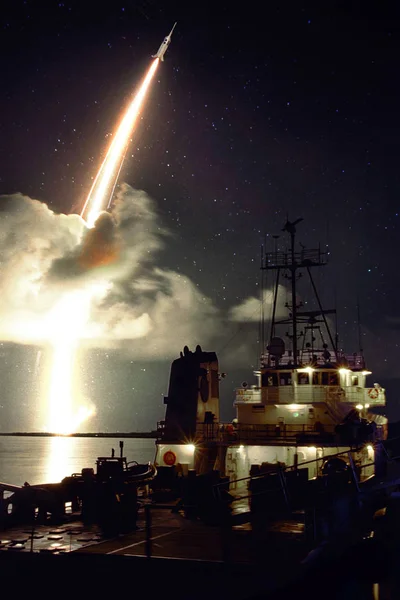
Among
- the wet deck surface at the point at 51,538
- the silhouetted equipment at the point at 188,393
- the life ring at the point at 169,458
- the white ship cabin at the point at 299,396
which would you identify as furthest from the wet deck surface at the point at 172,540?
the white ship cabin at the point at 299,396

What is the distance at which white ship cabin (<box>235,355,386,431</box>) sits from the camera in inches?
1362

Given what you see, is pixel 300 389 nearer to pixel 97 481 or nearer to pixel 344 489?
pixel 97 481

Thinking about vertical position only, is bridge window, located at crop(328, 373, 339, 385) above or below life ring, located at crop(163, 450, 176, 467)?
above

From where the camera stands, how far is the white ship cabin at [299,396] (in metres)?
34.6

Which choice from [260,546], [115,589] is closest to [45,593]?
[115,589]

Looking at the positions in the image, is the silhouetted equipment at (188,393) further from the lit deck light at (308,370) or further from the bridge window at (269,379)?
the lit deck light at (308,370)

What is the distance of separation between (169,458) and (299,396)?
27.3 ft

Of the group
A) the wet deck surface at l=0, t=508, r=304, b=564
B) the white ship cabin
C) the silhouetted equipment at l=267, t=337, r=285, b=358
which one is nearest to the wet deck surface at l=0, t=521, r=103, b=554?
the wet deck surface at l=0, t=508, r=304, b=564

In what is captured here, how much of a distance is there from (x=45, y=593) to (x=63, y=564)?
844 millimetres

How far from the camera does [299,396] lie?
35219 mm

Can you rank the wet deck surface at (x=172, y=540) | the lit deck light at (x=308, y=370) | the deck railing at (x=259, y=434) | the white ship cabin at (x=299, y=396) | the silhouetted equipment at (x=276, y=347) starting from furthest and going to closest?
1. the silhouetted equipment at (x=276, y=347)
2. the lit deck light at (x=308, y=370)
3. the white ship cabin at (x=299, y=396)
4. the deck railing at (x=259, y=434)
5. the wet deck surface at (x=172, y=540)

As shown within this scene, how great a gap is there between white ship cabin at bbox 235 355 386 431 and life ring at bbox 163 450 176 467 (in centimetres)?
511

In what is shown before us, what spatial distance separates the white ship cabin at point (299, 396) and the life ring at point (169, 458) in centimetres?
511

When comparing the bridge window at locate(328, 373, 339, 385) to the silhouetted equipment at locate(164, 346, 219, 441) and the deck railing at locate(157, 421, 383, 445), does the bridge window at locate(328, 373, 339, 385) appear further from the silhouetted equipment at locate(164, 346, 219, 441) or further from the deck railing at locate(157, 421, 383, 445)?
the silhouetted equipment at locate(164, 346, 219, 441)
